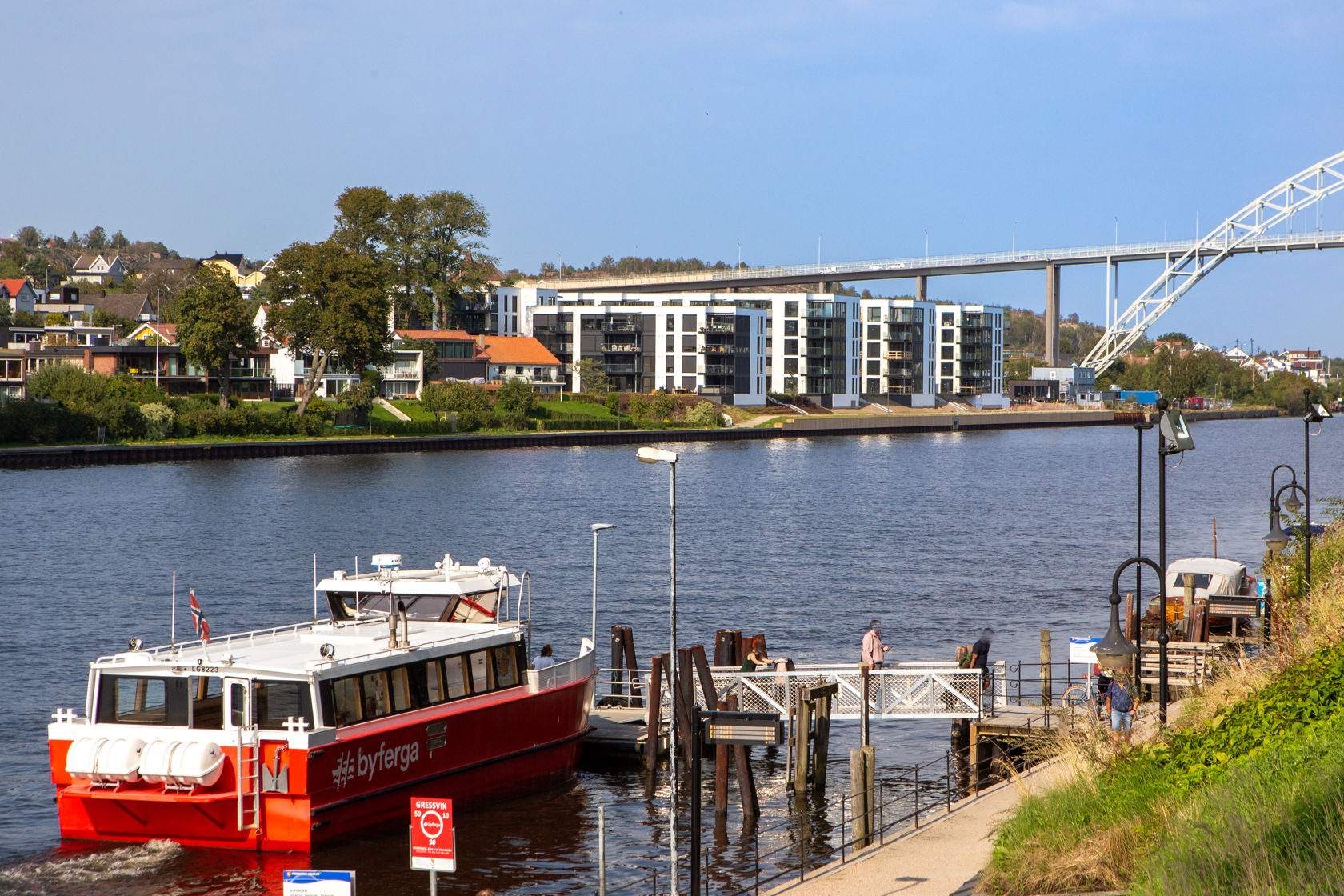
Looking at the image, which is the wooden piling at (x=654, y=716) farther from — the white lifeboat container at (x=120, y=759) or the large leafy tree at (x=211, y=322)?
the large leafy tree at (x=211, y=322)

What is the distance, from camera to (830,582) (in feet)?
175

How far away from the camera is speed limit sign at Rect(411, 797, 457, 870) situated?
14023 mm

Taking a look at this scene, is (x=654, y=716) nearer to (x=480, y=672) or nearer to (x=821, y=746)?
(x=821, y=746)

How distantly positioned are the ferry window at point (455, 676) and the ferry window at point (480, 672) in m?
0.25

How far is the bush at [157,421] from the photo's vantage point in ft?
340

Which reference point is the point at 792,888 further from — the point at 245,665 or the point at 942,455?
the point at 942,455

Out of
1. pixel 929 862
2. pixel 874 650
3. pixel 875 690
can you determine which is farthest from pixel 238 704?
pixel 874 650

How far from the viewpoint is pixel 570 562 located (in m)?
57.2

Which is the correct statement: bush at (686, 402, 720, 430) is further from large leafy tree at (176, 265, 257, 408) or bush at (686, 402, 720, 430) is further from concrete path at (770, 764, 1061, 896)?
concrete path at (770, 764, 1061, 896)

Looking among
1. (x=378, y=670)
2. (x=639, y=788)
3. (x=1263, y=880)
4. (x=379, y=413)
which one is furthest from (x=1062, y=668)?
(x=379, y=413)

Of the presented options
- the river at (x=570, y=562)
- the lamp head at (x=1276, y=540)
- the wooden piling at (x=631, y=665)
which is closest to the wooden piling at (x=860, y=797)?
the river at (x=570, y=562)

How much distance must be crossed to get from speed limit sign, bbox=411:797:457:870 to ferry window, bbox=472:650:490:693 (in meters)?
9.78

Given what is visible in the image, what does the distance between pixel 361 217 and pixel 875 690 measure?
126 meters

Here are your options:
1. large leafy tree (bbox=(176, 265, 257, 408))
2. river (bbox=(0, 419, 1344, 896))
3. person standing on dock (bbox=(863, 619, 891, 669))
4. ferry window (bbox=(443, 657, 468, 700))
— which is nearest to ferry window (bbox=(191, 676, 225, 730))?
river (bbox=(0, 419, 1344, 896))
